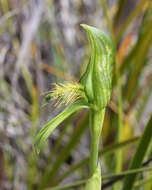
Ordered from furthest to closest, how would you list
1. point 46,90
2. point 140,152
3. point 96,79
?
point 46,90 → point 140,152 → point 96,79

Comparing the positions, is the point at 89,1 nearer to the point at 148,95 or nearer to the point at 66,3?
the point at 66,3

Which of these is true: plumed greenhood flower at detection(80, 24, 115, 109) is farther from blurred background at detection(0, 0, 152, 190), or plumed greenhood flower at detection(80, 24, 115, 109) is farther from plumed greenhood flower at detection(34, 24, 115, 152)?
blurred background at detection(0, 0, 152, 190)

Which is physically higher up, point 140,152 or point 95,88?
point 95,88

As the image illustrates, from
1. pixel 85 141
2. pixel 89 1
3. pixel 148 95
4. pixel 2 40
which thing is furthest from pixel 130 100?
pixel 89 1

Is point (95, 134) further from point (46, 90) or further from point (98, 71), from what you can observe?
point (46, 90)

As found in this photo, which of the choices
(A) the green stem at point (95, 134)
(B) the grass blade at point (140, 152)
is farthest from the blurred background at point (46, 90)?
(A) the green stem at point (95, 134)

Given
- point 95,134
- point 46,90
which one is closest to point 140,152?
point 95,134
